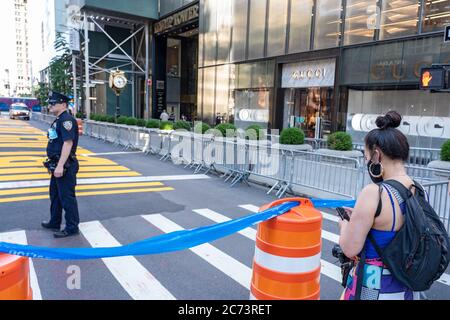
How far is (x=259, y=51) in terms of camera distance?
2120 cm

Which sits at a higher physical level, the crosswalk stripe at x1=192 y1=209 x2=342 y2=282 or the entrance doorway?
the entrance doorway

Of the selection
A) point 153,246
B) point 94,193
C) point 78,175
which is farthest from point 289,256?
point 78,175

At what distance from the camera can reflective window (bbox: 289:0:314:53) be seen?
18.0m

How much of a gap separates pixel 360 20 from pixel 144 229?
14.1m

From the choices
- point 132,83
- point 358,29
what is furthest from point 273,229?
point 132,83

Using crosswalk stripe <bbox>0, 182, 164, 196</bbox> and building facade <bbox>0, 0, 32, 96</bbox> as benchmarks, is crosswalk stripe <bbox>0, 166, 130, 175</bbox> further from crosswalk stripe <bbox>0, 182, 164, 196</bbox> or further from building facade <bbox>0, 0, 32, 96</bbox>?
building facade <bbox>0, 0, 32, 96</bbox>

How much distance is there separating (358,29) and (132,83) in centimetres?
3145

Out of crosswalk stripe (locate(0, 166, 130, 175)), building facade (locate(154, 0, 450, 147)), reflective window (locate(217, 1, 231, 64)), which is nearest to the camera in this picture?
crosswalk stripe (locate(0, 166, 130, 175))

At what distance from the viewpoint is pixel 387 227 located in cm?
206

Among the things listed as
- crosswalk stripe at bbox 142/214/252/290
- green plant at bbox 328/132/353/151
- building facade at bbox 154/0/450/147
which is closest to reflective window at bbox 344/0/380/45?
building facade at bbox 154/0/450/147

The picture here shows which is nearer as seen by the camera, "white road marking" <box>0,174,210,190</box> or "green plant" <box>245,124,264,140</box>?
"white road marking" <box>0,174,210,190</box>

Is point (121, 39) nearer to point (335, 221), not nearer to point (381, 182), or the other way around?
point (335, 221)

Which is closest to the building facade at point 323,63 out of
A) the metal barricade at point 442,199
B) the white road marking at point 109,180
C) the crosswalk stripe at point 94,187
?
the metal barricade at point 442,199

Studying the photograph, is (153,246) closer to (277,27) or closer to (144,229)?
(144,229)
